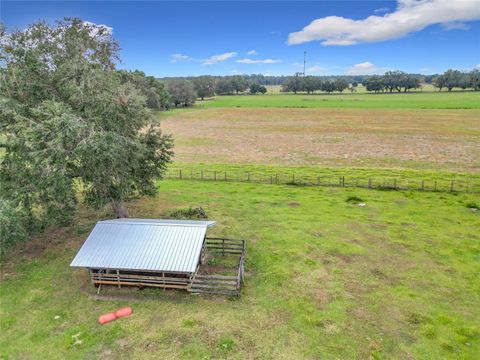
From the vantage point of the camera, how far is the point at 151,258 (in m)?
16.1

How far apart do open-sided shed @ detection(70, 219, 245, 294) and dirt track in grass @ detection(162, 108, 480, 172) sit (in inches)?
1180

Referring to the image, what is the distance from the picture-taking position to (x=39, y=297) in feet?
53.7

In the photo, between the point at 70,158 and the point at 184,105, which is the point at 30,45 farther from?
the point at 184,105

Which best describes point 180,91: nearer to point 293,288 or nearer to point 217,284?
point 217,284

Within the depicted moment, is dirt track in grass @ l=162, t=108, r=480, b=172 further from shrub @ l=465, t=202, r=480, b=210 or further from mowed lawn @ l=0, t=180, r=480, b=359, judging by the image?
mowed lawn @ l=0, t=180, r=480, b=359

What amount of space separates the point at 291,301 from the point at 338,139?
49.7 meters

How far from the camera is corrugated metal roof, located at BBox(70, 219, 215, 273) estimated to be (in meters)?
15.9

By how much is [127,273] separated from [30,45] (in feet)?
43.8

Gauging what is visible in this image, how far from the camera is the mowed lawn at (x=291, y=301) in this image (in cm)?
1311

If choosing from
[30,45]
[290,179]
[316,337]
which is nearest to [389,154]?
[290,179]

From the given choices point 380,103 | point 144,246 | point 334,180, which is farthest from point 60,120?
point 380,103

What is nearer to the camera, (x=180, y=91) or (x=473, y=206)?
(x=473, y=206)

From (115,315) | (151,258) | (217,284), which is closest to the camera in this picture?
(115,315)

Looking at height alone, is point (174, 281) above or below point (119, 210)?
below
